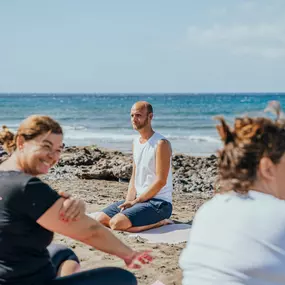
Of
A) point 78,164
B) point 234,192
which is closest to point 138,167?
point 234,192

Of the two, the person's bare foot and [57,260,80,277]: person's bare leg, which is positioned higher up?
[57,260,80,277]: person's bare leg

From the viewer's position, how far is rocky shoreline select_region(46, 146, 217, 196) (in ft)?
35.6

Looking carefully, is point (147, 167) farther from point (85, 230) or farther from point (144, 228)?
point (85, 230)

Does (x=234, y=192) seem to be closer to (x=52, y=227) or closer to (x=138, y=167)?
(x=52, y=227)

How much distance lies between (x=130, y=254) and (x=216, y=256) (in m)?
1.04

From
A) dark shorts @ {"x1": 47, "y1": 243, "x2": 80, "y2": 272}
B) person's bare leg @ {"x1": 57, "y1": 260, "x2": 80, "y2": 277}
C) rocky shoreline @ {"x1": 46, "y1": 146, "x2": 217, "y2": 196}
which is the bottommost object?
rocky shoreline @ {"x1": 46, "y1": 146, "x2": 217, "y2": 196}

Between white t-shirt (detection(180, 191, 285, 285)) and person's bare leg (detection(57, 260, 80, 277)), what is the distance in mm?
1415

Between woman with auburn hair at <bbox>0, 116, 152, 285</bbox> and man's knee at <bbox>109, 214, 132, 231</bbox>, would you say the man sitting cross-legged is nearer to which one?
man's knee at <bbox>109, 214, 132, 231</bbox>

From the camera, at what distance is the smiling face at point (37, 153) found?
3260mm

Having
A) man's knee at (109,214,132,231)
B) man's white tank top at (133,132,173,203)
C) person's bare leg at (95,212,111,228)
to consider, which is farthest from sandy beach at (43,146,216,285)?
man's white tank top at (133,132,173,203)

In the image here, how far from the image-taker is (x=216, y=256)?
251 centimetres

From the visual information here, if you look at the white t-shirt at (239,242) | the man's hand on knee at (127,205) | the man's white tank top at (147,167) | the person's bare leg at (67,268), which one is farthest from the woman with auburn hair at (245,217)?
the man's hand on knee at (127,205)

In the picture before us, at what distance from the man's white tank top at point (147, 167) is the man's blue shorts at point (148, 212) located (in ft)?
0.27

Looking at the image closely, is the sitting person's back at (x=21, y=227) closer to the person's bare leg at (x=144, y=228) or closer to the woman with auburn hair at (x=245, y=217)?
the woman with auburn hair at (x=245, y=217)
